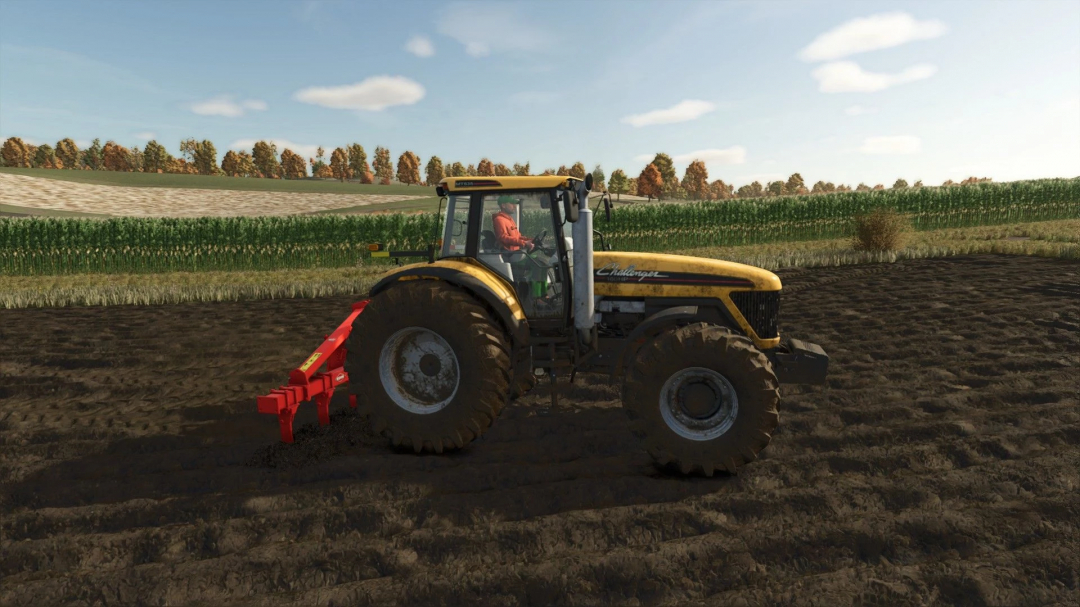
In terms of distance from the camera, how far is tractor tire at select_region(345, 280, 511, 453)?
4352 mm

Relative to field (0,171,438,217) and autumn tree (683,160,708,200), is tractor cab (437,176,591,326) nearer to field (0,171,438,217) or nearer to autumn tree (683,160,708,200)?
field (0,171,438,217)

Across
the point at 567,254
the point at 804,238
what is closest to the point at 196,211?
the point at 804,238

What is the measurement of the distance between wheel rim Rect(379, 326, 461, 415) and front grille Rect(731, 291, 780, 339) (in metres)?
2.35

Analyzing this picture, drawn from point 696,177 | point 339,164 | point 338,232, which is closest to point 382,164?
point 339,164

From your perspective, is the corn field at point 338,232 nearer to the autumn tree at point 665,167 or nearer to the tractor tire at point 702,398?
the tractor tire at point 702,398

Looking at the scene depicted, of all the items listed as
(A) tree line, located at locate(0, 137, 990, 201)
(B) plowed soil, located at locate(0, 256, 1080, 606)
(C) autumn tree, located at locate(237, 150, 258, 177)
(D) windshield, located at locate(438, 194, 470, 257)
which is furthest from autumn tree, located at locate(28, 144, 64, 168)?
(D) windshield, located at locate(438, 194, 470, 257)

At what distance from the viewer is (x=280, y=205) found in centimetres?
5497

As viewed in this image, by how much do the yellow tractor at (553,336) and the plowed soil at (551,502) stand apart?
36 cm

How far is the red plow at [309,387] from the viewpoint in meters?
4.42

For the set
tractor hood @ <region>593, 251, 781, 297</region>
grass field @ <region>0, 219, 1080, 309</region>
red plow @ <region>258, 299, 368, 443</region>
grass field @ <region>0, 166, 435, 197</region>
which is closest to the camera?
red plow @ <region>258, 299, 368, 443</region>

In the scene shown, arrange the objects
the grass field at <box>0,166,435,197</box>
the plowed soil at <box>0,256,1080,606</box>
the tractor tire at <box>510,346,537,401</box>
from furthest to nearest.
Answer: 1. the grass field at <box>0,166,435,197</box>
2. the tractor tire at <box>510,346,537,401</box>
3. the plowed soil at <box>0,256,1080,606</box>

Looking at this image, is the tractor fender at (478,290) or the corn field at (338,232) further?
the corn field at (338,232)

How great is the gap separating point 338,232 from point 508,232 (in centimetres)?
1841

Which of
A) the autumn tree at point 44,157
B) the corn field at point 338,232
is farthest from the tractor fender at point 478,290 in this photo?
the autumn tree at point 44,157
